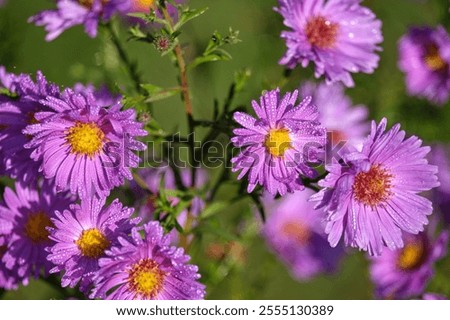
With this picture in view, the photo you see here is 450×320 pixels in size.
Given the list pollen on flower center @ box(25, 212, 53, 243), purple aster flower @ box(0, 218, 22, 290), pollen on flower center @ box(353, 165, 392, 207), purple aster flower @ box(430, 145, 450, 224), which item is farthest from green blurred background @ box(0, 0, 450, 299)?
pollen on flower center @ box(353, 165, 392, 207)

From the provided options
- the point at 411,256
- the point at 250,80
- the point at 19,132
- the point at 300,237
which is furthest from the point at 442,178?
the point at 19,132

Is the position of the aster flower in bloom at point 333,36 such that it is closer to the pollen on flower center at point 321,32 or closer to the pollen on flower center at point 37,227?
the pollen on flower center at point 321,32

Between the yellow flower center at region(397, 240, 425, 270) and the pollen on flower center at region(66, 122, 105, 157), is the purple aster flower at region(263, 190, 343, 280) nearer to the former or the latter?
the yellow flower center at region(397, 240, 425, 270)

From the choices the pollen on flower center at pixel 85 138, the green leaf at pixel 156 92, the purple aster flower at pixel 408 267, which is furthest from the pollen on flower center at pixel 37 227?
the purple aster flower at pixel 408 267

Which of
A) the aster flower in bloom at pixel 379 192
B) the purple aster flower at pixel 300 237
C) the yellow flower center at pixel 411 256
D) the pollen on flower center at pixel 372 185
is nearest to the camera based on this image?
the aster flower in bloom at pixel 379 192

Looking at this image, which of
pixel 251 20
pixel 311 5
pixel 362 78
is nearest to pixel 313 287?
pixel 362 78

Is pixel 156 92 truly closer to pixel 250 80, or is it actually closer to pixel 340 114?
pixel 250 80
